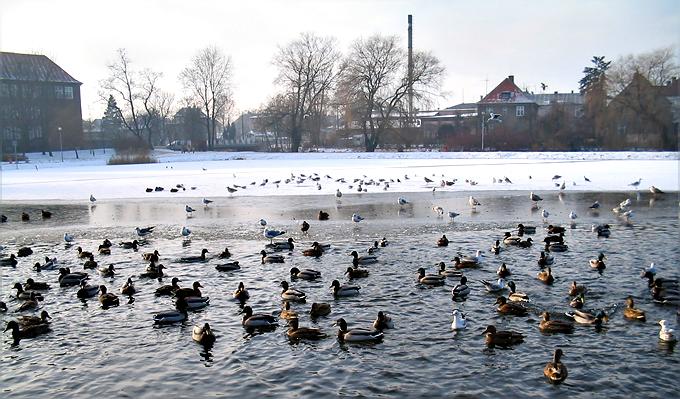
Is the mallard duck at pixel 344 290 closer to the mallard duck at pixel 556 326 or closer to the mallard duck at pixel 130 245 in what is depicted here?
the mallard duck at pixel 556 326

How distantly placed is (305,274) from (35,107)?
243 feet

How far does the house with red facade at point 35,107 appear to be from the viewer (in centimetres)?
7375

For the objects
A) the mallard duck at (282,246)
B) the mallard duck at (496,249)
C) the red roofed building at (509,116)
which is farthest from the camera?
the red roofed building at (509,116)

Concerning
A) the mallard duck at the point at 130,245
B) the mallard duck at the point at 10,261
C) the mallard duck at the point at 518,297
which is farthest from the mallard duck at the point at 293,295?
the mallard duck at the point at 10,261

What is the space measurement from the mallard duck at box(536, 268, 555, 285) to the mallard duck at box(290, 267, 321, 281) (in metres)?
5.14

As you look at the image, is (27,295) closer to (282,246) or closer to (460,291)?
(282,246)

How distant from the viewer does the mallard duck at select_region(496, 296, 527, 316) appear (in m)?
11.6

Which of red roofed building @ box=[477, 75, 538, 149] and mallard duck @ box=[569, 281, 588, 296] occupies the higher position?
red roofed building @ box=[477, 75, 538, 149]

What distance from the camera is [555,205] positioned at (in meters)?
27.6

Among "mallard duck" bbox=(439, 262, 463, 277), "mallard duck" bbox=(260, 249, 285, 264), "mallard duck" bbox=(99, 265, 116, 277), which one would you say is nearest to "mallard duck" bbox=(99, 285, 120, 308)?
"mallard duck" bbox=(99, 265, 116, 277)

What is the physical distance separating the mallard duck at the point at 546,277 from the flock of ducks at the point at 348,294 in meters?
0.02

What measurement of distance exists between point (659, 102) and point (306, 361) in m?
64.0

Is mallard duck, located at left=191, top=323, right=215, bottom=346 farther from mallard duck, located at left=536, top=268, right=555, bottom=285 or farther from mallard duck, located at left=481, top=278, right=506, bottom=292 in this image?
mallard duck, located at left=536, top=268, right=555, bottom=285

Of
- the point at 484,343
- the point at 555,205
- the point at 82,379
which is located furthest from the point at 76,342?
the point at 555,205
